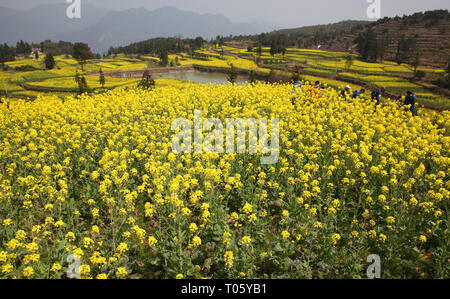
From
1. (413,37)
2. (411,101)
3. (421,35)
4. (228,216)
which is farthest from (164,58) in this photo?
(228,216)

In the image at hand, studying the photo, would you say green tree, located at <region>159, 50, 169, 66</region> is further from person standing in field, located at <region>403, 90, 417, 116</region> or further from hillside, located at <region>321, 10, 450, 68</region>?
person standing in field, located at <region>403, 90, 417, 116</region>

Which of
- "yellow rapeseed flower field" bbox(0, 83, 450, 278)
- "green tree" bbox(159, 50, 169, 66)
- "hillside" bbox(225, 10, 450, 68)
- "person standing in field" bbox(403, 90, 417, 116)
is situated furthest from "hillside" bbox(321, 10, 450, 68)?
"yellow rapeseed flower field" bbox(0, 83, 450, 278)

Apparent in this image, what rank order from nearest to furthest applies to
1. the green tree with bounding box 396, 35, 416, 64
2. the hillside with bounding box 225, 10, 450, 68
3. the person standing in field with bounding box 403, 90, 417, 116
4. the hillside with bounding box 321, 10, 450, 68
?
the person standing in field with bounding box 403, 90, 417, 116 < the hillside with bounding box 321, 10, 450, 68 < the hillside with bounding box 225, 10, 450, 68 < the green tree with bounding box 396, 35, 416, 64

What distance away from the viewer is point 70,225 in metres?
6.91

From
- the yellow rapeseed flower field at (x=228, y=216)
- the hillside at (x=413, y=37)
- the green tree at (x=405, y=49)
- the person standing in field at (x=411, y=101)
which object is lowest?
the yellow rapeseed flower field at (x=228, y=216)

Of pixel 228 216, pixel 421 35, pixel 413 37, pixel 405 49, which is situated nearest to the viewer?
pixel 228 216

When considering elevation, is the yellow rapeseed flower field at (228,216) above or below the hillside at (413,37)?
below

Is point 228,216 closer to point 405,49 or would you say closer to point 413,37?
point 405,49

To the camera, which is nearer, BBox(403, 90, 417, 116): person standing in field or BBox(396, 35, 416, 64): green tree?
BBox(403, 90, 417, 116): person standing in field

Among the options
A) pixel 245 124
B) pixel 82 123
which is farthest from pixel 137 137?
pixel 245 124

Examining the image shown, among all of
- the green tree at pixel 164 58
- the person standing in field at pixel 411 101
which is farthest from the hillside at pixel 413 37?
the person standing in field at pixel 411 101

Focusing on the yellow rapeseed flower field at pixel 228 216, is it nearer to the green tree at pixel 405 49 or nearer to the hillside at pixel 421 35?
the hillside at pixel 421 35
